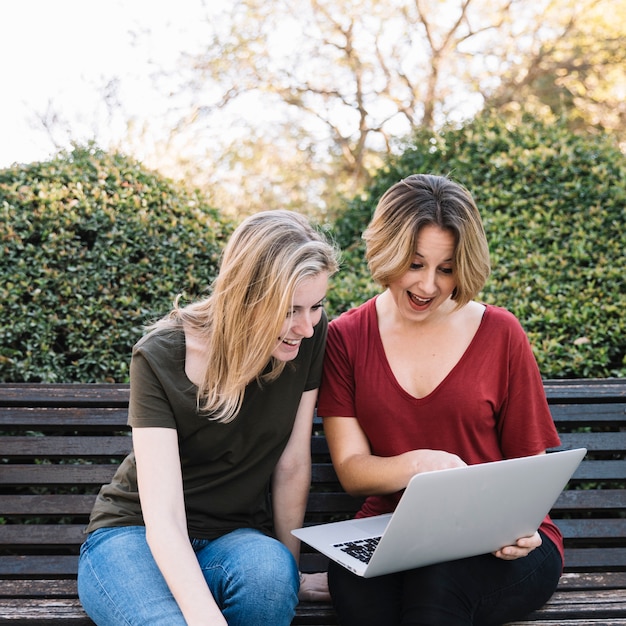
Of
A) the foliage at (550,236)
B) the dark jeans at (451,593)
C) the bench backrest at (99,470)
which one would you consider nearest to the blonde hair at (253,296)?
the dark jeans at (451,593)

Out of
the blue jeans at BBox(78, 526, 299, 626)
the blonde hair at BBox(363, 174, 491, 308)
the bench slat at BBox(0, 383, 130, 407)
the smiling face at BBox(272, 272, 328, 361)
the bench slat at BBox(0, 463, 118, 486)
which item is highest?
the blonde hair at BBox(363, 174, 491, 308)

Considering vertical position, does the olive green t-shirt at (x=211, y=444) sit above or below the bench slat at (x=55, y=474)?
above

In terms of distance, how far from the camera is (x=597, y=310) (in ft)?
10.9

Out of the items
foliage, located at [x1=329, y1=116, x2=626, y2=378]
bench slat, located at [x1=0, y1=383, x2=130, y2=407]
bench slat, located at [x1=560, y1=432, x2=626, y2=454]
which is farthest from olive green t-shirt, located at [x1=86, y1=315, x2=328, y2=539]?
foliage, located at [x1=329, y1=116, x2=626, y2=378]

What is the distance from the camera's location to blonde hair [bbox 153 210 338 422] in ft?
6.29

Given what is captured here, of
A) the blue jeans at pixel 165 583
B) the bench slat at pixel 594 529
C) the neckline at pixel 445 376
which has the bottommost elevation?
the bench slat at pixel 594 529

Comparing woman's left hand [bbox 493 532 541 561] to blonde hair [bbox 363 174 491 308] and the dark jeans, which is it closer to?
the dark jeans

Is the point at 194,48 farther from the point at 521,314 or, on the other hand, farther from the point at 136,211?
the point at 521,314

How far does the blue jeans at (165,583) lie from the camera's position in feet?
5.88

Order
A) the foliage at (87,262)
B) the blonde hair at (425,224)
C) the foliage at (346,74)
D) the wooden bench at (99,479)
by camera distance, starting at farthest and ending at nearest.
A: the foliage at (346,74) < the foliage at (87,262) < the wooden bench at (99,479) < the blonde hair at (425,224)

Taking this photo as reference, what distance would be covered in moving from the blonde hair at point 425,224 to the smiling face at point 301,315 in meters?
0.20

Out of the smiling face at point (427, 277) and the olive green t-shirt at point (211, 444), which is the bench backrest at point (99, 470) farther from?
the smiling face at point (427, 277)

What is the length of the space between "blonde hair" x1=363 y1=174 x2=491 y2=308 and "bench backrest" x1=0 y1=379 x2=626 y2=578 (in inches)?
30.6

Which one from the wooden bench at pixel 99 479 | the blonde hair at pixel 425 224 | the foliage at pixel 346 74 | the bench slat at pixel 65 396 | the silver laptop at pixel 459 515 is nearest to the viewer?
the silver laptop at pixel 459 515
